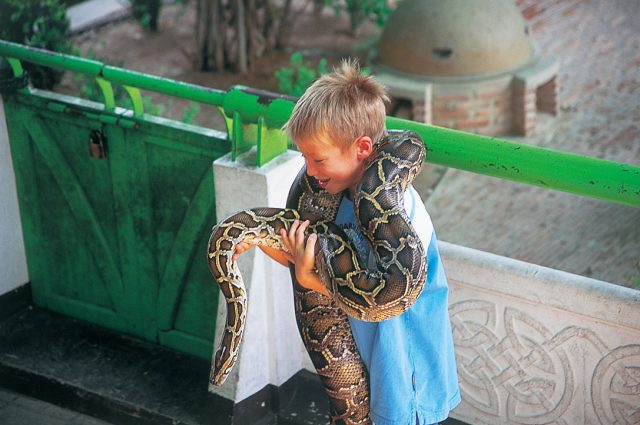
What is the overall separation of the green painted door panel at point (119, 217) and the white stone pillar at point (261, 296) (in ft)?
1.07

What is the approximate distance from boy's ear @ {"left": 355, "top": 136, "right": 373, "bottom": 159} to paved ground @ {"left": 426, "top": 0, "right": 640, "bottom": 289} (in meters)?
3.61

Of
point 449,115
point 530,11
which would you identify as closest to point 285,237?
point 449,115

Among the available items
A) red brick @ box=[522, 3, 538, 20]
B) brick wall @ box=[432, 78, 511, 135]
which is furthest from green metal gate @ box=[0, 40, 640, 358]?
red brick @ box=[522, 3, 538, 20]

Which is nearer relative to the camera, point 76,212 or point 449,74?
point 76,212

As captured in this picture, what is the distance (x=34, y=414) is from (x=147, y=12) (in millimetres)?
8995

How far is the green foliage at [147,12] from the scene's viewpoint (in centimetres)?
1296

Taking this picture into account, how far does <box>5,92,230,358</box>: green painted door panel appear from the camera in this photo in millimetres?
4766

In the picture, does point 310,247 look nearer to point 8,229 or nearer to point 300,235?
point 300,235

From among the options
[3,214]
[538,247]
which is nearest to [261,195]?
[3,214]

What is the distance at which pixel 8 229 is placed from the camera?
5430 mm

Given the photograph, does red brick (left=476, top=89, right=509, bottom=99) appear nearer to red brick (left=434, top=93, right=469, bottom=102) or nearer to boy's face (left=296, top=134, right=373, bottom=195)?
red brick (left=434, top=93, right=469, bottom=102)

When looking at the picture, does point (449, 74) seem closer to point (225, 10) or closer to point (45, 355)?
point (225, 10)

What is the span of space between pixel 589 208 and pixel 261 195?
18.9ft

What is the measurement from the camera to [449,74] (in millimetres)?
10602
